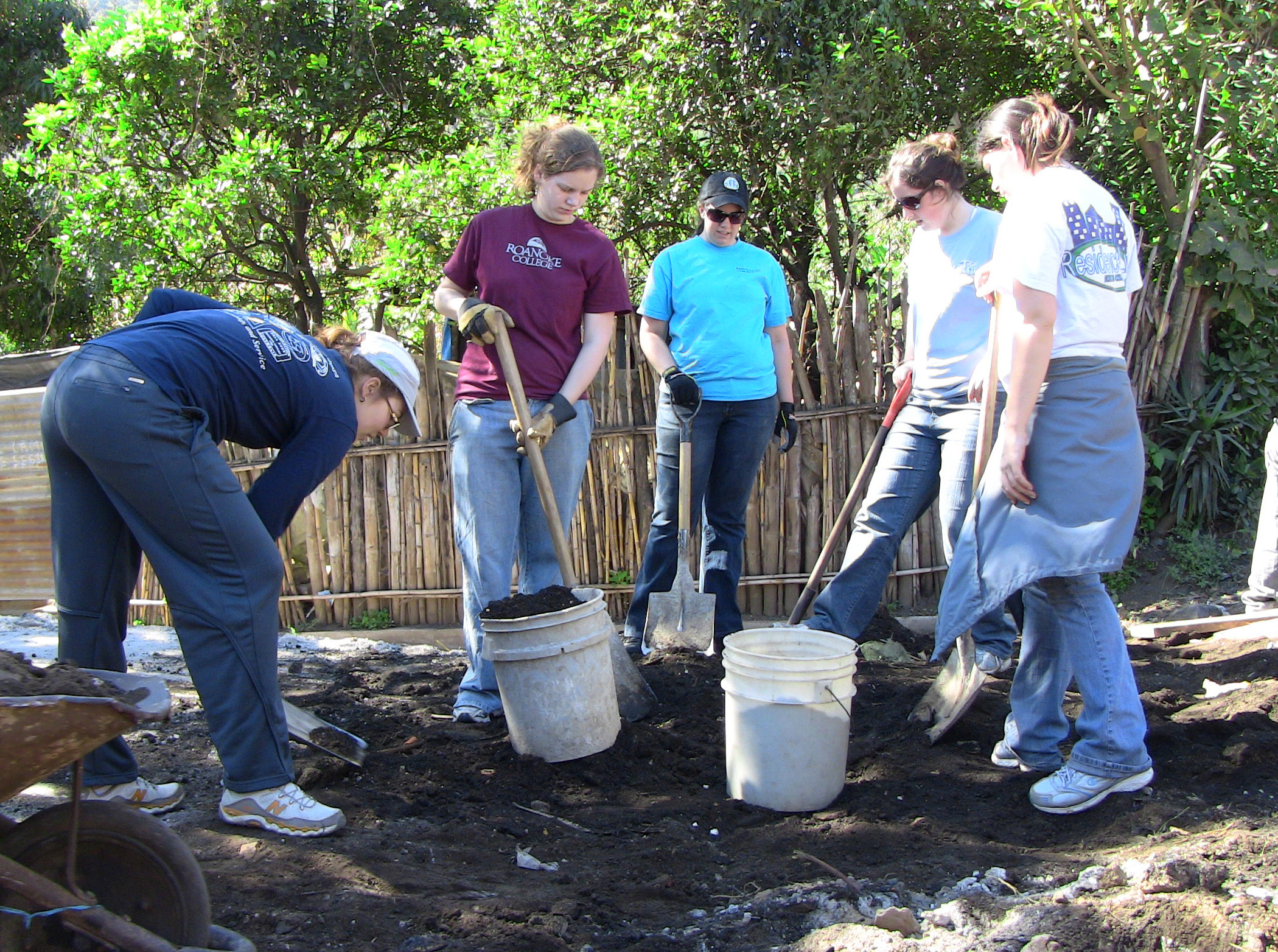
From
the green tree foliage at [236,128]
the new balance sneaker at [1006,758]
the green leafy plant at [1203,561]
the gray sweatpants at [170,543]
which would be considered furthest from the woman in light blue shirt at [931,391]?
the green tree foliage at [236,128]

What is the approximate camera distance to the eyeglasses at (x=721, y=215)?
170 inches

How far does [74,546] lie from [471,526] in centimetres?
124

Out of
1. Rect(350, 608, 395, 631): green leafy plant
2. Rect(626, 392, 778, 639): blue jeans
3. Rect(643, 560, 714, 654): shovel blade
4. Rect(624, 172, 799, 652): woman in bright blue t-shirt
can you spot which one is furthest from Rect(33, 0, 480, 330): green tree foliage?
Rect(643, 560, 714, 654): shovel blade

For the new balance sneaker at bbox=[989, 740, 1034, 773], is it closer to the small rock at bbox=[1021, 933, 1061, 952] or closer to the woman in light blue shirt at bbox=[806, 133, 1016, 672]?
the woman in light blue shirt at bbox=[806, 133, 1016, 672]

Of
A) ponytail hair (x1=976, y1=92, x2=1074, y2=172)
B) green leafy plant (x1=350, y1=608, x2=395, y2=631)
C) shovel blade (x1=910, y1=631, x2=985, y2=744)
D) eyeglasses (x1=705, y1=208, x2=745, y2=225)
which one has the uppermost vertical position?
eyeglasses (x1=705, y1=208, x2=745, y2=225)

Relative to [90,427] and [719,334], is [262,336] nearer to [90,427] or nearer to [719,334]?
[90,427]

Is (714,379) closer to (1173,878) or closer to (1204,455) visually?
(1173,878)

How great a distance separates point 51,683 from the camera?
1.80 metres

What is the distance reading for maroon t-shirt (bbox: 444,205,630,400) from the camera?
11.5ft

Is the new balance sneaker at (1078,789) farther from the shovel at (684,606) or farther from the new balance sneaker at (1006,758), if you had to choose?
the shovel at (684,606)

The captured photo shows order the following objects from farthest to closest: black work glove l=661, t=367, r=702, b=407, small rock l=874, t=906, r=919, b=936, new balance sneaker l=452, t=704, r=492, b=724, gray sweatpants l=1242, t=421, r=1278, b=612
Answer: gray sweatpants l=1242, t=421, r=1278, b=612
black work glove l=661, t=367, r=702, b=407
new balance sneaker l=452, t=704, r=492, b=724
small rock l=874, t=906, r=919, b=936

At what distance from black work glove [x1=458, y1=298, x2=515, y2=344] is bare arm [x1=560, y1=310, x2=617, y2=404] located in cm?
30

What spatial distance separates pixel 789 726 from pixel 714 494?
1759 millimetres

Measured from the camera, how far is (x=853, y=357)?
17.3ft
